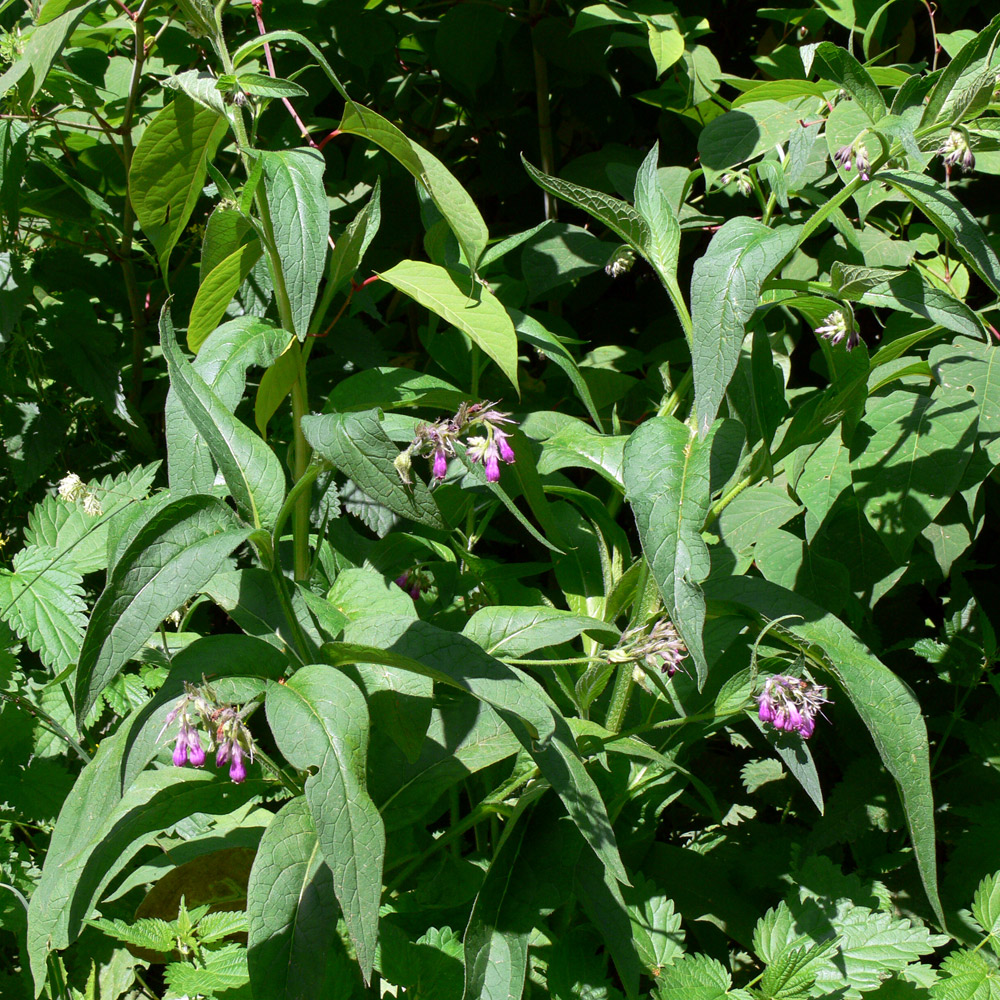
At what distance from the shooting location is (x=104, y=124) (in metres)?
1.98

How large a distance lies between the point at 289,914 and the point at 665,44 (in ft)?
5.86

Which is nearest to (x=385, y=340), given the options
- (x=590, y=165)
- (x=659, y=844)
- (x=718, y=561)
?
(x=590, y=165)

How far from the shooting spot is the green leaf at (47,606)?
175cm

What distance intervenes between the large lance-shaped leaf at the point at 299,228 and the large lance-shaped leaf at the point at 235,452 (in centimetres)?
15

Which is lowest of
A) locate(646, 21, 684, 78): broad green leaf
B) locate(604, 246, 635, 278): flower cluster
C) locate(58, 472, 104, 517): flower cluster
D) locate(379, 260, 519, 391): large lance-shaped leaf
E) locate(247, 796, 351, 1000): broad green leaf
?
locate(247, 796, 351, 1000): broad green leaf

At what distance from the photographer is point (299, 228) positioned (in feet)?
4.02

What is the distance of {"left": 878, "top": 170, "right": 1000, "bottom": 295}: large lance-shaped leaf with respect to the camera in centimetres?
122

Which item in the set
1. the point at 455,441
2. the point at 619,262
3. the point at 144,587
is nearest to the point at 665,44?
the point at 619,262

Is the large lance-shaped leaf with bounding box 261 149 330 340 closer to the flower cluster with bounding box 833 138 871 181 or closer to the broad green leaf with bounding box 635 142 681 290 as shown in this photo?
the broad green leaf with bounding box 635 142 681 290

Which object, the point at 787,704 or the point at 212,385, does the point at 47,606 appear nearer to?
the point at 212,385

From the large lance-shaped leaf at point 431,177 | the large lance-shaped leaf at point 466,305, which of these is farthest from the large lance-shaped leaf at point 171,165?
the large lance-shaped leaf at point 466,305

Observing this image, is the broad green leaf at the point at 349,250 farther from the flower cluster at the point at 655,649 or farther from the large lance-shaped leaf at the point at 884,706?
the large lance-shaped leaf at the point at 884,706

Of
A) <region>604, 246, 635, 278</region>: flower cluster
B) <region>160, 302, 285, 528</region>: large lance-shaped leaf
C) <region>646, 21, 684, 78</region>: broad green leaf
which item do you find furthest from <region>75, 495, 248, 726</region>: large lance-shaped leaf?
<region>646, 21, 684, 78</region>: broad green leaf

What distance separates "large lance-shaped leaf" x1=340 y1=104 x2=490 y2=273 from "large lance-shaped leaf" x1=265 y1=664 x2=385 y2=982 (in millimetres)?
668
